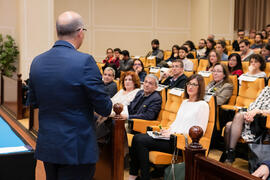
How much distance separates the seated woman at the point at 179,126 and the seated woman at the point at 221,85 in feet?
3.71

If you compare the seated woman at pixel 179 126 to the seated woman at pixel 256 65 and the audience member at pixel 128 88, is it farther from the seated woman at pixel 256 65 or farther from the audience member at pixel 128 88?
the seated woman at pixel 256 65

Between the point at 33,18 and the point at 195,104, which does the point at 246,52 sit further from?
the point at 33,18

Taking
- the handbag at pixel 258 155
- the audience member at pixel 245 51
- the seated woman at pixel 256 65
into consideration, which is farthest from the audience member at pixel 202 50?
the handbag at pixel 258 155

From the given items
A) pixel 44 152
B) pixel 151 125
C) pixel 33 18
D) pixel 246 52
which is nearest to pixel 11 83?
pixel 33 18

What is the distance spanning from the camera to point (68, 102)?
5.83 feet

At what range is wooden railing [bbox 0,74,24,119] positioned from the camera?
6.25m

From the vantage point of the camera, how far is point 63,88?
5.82 feet

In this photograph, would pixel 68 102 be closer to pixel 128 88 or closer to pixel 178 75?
pixel 128 88

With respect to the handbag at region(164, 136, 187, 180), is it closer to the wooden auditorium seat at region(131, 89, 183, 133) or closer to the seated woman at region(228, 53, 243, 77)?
the wooden auditorium seat at region(131, 89, 183, 133)

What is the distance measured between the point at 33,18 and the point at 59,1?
2548 millimetres

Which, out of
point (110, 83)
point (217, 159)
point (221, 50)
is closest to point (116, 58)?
point (221, 50)

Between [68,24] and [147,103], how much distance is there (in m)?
2.37

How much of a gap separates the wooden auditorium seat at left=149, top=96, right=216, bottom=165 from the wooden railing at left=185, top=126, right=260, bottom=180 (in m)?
1.38

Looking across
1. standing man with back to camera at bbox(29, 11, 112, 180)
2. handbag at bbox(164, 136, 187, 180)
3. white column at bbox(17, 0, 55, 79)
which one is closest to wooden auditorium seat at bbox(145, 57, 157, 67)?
white column at bbox(17, 0, 55, 79)
